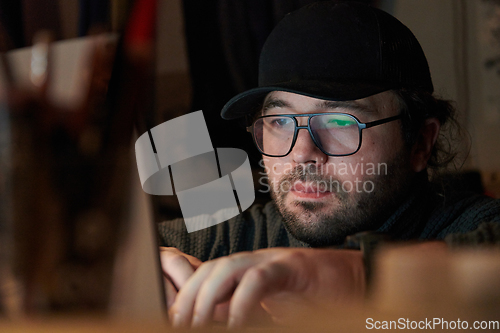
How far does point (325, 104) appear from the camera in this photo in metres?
0.49

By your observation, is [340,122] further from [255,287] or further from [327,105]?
[255,287]

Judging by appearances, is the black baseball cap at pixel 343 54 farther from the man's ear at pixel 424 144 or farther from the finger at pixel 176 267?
the finger at pixel 176 267

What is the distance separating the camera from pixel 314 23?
1.56 feet

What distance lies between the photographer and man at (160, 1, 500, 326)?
1.34 feet

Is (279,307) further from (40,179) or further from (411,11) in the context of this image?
(411,11)

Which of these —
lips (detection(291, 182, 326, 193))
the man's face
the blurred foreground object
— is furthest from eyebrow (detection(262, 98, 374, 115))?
the blurred foreground object

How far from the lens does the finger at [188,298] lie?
0.58 ft

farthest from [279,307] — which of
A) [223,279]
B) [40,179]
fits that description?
[40,179]

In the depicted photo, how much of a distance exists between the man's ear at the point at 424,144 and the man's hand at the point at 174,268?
Result: 1.64 ft

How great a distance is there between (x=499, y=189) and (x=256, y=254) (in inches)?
20.9

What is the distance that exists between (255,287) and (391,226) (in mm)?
228

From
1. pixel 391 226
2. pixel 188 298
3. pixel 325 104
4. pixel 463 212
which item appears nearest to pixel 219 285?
pixel 188 298

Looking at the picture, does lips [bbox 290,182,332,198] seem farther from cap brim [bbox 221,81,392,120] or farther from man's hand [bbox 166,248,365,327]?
man's hand [bbox 166,248,365,327]

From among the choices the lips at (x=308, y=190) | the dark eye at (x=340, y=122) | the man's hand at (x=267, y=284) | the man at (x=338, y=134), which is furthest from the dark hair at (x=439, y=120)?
the man's hand at (x=267, y=284)
